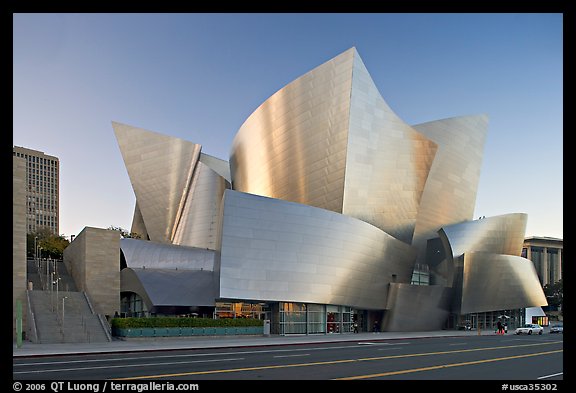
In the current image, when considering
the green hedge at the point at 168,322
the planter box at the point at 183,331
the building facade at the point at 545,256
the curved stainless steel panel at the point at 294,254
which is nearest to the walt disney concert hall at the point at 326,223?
the curved stainless steel panel at the point at 294,254

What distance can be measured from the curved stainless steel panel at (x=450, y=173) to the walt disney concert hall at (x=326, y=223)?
0.46 ft

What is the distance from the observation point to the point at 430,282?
190ft

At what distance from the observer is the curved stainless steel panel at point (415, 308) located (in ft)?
154

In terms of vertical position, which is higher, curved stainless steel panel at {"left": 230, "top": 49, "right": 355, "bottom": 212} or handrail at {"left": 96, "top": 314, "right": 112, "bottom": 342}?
curved stainless steel panel at {"left": 230, "top": 49, "right": 355, "bottom": 212}

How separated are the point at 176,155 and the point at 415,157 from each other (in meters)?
24.4

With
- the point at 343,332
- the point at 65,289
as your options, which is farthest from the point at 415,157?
the point at 65,289

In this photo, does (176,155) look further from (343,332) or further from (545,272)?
(545,272)

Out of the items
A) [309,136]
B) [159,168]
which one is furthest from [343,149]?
[159,168]

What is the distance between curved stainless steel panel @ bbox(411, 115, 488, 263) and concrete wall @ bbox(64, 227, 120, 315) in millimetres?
31778

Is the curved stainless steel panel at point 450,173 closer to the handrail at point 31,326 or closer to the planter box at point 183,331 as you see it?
the planter box at point 183,331

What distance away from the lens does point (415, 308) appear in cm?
4816

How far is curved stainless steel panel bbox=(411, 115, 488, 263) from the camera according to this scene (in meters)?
58.8

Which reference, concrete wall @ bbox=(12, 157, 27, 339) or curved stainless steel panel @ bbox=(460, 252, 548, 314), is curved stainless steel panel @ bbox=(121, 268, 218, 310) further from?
curved stainless steel panel @ bbox=(460, 252, 548, 314)

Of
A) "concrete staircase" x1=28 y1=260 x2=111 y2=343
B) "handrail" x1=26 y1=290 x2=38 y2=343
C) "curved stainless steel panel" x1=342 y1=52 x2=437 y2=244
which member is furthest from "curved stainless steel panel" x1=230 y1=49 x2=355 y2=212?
"handrail" x1=26 y1=290 x2=38 y2=343
